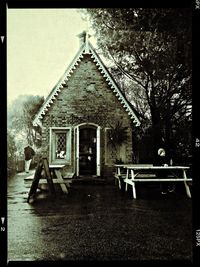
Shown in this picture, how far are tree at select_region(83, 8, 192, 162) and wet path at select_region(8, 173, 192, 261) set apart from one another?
0.56 m

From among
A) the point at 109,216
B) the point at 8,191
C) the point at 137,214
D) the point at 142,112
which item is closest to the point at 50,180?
the point at 8,191

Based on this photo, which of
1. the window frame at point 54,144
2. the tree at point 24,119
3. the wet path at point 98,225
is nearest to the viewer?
the wet path at point 98,225

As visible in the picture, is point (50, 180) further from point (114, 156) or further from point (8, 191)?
point (114, 156)

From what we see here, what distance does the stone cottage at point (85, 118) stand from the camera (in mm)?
2588

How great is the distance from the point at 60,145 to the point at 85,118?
1.07 feet

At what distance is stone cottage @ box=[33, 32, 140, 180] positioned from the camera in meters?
2.59

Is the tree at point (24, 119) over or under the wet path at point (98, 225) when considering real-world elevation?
over

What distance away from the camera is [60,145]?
2635 millimetres

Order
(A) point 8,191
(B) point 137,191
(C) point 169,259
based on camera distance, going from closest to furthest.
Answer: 1. (C) point 169,259
2. (A) point 8,191
3. (B) point 137,191

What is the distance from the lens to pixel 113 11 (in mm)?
2504

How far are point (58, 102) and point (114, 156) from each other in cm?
70

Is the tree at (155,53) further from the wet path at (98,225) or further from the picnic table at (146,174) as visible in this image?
the wet path at (98,225)

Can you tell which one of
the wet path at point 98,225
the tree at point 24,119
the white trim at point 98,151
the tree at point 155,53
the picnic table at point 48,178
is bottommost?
the wet path at point 98,225

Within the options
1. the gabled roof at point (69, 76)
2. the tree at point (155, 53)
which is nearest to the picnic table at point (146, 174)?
the tree at point (155, 53)
